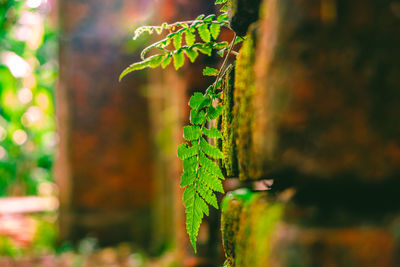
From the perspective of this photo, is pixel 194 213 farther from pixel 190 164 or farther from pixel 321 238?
pixel 321 238

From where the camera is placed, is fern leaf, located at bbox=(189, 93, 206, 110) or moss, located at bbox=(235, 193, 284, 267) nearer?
moss, located at bbox=(235, 193, 284, 267)

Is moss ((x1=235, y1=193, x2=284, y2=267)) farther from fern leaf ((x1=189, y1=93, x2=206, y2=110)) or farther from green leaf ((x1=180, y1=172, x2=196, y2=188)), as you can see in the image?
fern leaf ((x1=189, y1=93, x2=206, y2=110))

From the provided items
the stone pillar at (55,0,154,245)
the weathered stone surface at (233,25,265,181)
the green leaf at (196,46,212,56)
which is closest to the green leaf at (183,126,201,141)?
the weathered stone surface at (233,25,265,181)

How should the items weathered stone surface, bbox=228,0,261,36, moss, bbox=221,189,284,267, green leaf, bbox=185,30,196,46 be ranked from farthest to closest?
green leaf, bbox=185,30,196,46
weathered stone surface, bbox=228,0,261,36
moss, bbox=221,189,284,267

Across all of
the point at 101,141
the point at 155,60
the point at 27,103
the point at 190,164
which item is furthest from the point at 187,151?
the point at 27,103

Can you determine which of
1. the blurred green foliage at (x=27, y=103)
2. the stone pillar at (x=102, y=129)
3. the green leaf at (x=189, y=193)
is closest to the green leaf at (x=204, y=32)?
the green leaf at (x=189, y=193)
